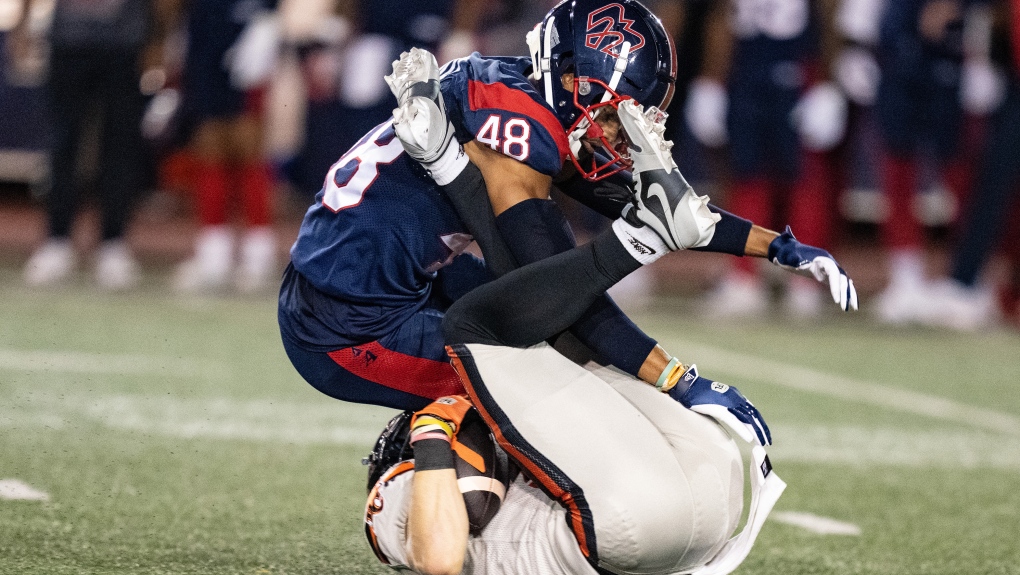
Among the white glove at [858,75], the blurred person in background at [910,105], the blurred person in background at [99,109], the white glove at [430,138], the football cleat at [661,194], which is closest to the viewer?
the football cleat at [661,194]

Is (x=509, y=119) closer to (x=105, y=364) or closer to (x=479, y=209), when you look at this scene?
(x=479, y=209)

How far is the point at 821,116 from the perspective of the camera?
7.29 meters

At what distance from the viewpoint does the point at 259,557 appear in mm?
2867

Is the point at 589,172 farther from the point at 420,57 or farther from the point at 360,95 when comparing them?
the point at 360,95

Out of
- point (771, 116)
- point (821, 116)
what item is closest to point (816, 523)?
point (771, 116)

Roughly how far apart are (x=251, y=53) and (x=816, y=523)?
15.0 feet

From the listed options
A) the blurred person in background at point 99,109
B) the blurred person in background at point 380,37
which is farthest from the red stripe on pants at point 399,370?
the blurred person in background at point 380,37

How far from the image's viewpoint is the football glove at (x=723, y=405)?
9.05 ft

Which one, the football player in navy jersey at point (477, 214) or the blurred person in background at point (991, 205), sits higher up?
the football player in navy jersey at point (477, 214)

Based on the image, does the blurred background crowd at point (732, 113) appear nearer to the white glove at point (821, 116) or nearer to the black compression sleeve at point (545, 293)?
the white glove at point (821, 116)

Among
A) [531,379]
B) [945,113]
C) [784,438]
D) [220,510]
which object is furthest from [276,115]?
[531,379]

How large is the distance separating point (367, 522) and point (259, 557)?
0.26 metres

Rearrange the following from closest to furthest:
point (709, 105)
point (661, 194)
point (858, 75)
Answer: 1. point (661, 194)
2. point (709, 105)
3. point (858, 75)

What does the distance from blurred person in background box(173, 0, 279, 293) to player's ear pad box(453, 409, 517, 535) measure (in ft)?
14.2
